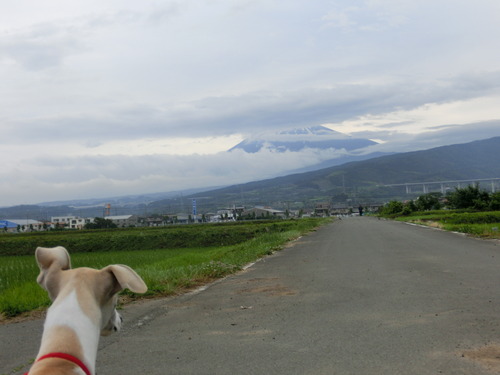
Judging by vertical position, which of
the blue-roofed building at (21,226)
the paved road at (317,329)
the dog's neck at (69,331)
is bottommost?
the blue-roofed building at (21,226)

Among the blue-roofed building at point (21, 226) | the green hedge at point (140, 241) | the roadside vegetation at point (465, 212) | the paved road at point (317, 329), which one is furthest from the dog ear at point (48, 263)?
the blue-roofed building at point (21, 226)

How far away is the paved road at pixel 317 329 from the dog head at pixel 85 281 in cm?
238

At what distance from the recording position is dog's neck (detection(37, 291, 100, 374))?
1854mm

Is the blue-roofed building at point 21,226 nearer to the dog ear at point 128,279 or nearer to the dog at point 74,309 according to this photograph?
the dog at point 74,309

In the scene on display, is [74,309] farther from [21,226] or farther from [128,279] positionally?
[21,226]

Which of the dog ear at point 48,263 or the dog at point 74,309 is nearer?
the dog at point 74,309

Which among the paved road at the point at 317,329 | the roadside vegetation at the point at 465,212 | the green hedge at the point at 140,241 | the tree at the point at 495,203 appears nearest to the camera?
the paved road at the point at 317,329

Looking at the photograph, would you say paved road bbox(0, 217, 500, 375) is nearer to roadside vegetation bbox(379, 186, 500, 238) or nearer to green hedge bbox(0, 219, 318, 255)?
roadside vegetation bbox(379, 186, 500, 238)

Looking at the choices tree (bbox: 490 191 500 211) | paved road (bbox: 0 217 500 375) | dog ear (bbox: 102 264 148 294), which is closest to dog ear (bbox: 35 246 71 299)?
dog ear (bbox: 102 264 148 294)

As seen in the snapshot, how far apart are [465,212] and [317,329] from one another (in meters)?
36.0

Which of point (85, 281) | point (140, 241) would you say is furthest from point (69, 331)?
point (140, 241)

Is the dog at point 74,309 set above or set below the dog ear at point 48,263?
below

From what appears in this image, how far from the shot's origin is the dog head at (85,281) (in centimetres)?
192

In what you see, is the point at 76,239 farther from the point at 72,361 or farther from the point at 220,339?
the point at 72,361
